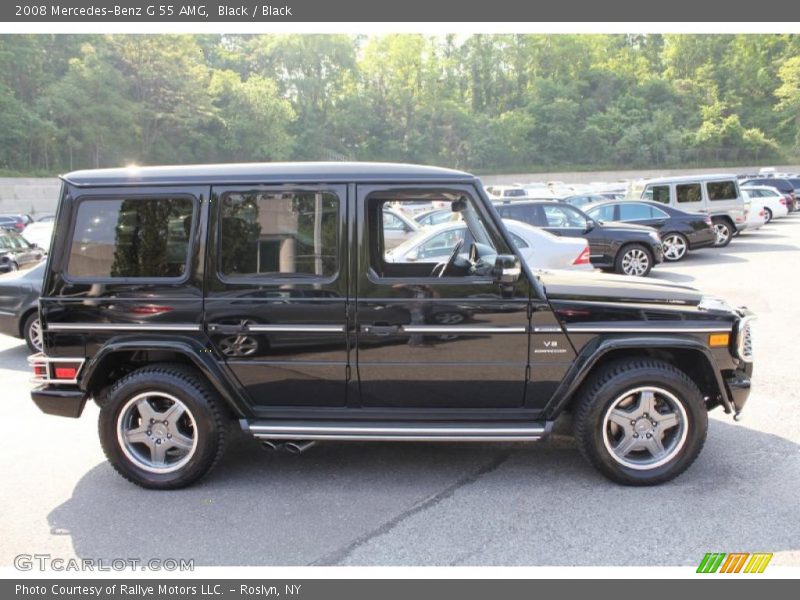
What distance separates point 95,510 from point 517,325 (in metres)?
2.93

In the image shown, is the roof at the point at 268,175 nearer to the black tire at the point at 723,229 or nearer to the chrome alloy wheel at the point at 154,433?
the chrome alloy wheel at the point at 154,433

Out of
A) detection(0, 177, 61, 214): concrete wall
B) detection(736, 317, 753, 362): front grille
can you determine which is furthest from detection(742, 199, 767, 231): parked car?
detection(0, 177, 61, 214): concrete wall

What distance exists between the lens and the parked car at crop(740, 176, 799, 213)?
29.8m

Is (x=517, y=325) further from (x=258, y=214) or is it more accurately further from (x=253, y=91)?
(x=253, y=91)

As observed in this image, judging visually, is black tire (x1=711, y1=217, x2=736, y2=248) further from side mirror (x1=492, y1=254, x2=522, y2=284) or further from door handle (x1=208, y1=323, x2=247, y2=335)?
door handle (x1=208, y1=323, x2=247, y2=335)

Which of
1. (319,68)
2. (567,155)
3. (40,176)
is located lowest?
(40,176)

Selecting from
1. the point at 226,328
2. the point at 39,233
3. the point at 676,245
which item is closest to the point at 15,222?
the point at 39,233

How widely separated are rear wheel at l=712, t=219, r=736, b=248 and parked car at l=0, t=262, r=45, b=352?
16.5 metres

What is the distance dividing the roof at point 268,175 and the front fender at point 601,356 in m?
1.36

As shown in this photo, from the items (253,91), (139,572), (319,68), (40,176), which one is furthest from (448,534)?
(319,68)

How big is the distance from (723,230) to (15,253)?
712 inches

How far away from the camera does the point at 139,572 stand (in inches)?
→ 132

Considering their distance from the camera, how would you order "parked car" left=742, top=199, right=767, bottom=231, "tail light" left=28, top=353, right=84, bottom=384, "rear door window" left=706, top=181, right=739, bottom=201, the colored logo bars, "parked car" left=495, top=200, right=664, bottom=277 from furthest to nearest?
"parked car" left=742, top=199, right=767, bottom=231
"rear door window" left=706, top=181, right=739, bottom=201
"parked car" left=495, top=200, right=664, bottom=277
"tail light" left=28, top=353, right=84, bottom=384
the colored logo bars

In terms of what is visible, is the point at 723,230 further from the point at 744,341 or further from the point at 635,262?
the point at 744,341
